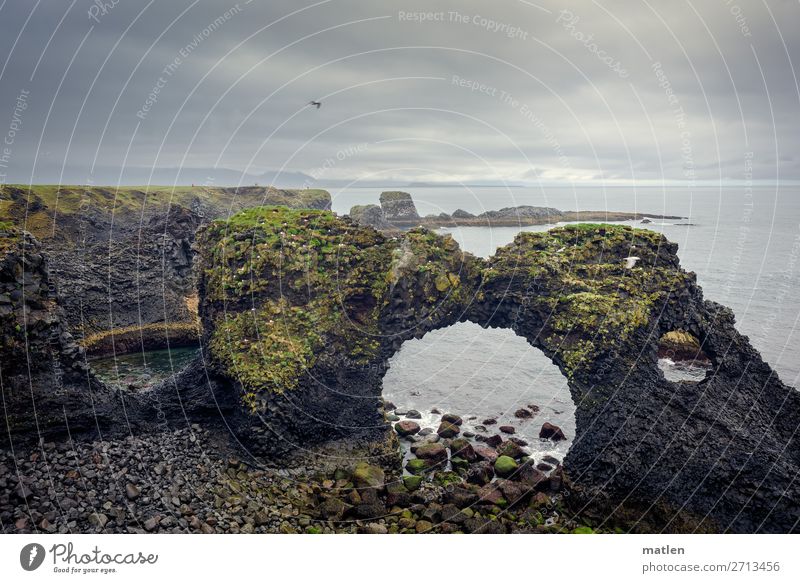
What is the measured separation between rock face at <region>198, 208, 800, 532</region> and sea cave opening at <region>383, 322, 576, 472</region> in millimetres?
5969

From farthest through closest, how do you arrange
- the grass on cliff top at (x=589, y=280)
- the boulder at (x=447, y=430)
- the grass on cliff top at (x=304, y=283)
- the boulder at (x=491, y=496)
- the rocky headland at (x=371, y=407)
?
1. the boulder at (x=447, y=430)
2. the grass on cliff top at (x=304, y=283)
3. the grass on cliff top at (x=589, y=280)
4. the boulder at (x=491, y=496)
5. the rocky headland at (x=371, y=407)

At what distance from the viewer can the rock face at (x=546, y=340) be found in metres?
25.1

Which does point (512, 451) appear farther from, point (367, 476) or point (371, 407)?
point (367, 476)

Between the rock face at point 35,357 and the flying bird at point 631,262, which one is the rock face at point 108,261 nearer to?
the rock face at point 35,357

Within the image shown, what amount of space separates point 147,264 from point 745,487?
57050mm

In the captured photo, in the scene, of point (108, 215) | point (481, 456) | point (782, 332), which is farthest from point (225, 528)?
point (108, 215)

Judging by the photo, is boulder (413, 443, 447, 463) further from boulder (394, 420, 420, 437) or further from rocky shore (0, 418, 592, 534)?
boulder (394, 420, 420, 437)

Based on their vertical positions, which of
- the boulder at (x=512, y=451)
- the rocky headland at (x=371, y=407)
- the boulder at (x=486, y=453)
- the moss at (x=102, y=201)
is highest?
the moss at (x=102, y=201)

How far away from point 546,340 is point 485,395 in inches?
498

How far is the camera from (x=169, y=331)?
2120 inches

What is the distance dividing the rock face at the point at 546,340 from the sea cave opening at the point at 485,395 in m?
5.97

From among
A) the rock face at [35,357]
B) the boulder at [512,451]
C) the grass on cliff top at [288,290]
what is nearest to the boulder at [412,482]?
the boulder at [512,451]

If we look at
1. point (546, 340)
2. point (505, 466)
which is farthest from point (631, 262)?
point (505, 466)

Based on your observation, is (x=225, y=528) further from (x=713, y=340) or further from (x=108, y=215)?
(x=108, y=215)
